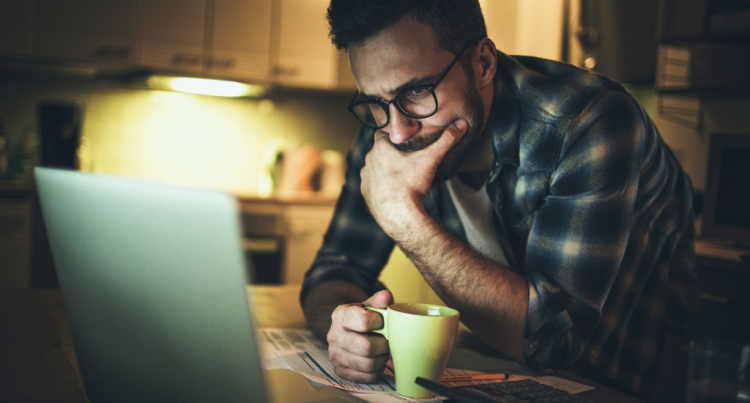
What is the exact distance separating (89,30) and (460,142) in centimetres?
238

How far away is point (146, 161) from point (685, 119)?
283 cm

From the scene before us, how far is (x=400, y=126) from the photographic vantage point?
90 centimetres

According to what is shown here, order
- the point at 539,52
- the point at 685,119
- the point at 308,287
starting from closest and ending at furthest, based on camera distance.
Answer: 1. the point at 308,287
2. the point at 685,119
3. the point at 539,52

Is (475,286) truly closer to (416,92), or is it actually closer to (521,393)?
(521,393)

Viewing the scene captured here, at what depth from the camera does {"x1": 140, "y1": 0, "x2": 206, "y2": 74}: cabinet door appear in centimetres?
269

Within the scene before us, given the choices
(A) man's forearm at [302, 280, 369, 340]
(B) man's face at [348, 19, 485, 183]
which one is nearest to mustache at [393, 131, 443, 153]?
(B) man's face at [348, 19, 485, 183]

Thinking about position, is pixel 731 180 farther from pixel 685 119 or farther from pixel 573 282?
pixel 573 282

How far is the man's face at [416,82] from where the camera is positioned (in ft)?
2.84

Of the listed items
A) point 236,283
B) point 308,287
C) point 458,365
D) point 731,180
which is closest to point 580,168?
point 458,365

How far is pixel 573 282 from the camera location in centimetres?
74

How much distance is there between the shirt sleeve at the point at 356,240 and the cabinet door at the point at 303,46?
6.54 feet

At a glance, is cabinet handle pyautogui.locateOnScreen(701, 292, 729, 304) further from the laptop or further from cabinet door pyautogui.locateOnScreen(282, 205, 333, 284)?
the laptop

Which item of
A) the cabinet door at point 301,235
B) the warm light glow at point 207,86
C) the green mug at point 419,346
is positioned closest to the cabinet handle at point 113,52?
the warm light glow at point 207,86

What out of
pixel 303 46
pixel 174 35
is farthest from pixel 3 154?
pixel 303 46
